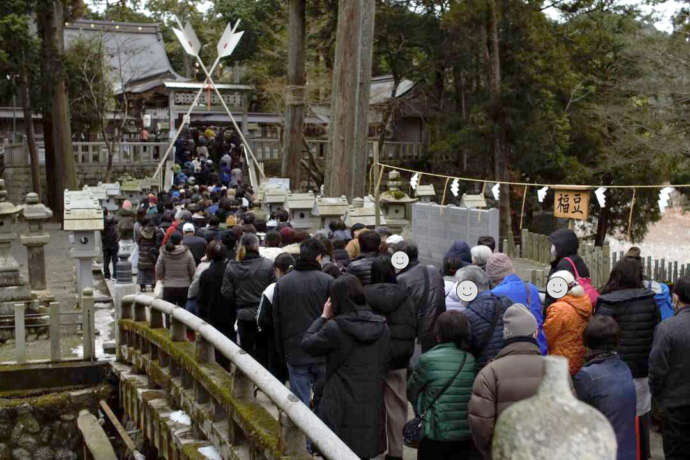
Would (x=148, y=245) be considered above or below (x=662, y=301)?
below

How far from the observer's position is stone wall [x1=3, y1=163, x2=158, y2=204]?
28844 millimetres

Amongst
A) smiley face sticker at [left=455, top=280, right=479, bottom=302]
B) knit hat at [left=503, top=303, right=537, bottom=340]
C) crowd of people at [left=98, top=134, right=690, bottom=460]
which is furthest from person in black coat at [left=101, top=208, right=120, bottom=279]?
knit hat at [left=503, top=303, right=537, bottom=340]

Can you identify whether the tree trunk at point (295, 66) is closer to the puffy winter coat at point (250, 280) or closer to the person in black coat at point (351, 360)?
the puffy winter coat at point (250, 280)

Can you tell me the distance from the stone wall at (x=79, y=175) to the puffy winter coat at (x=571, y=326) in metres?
24.8

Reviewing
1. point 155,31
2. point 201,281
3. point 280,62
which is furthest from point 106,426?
point 155,31

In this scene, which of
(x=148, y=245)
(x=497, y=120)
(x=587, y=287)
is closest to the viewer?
(x=587, y=287)

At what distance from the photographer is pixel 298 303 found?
19.9 ft

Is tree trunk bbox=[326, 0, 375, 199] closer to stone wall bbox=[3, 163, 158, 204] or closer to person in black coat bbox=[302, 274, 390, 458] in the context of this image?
person in black coat bbox=[302, 274, 390, 458]

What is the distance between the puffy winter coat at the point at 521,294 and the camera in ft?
18.4

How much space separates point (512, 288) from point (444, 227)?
633 cm

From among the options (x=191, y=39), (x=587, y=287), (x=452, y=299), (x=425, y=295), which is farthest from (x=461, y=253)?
(x=191, y=39)

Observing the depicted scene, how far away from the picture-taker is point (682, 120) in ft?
62.5

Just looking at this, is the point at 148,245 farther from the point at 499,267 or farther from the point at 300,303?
the point at 499,267

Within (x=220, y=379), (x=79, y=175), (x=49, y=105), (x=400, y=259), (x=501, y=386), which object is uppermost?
(x=49, y=105)
